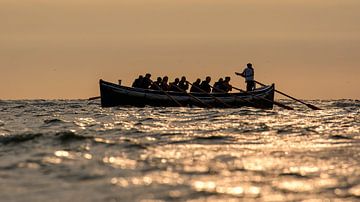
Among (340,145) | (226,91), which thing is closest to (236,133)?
(340,145)

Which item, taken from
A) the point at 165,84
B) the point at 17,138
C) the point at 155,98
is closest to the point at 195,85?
the point at 165,84

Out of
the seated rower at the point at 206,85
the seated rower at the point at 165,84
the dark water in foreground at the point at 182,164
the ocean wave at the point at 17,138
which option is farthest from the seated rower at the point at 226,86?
the ocean wave at the point at 17,138

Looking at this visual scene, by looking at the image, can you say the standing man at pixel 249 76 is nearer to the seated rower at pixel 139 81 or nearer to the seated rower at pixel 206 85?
the seated rower at pixel 206 85

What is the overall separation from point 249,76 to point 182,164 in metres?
27.6

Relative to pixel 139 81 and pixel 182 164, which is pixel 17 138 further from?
Result: pixel 139 81

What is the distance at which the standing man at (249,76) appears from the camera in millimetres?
42688

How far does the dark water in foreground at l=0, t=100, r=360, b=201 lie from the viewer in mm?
12859

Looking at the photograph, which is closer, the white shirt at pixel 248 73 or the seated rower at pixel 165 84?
the seated rower at pixel 165 84

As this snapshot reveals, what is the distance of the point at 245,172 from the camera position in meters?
14.9

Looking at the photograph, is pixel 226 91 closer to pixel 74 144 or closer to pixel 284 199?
pixel 74 144

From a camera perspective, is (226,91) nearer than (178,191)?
No

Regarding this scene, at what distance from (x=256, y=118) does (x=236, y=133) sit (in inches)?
299

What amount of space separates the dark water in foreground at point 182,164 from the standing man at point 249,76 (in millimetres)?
17547

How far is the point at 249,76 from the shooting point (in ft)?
141
